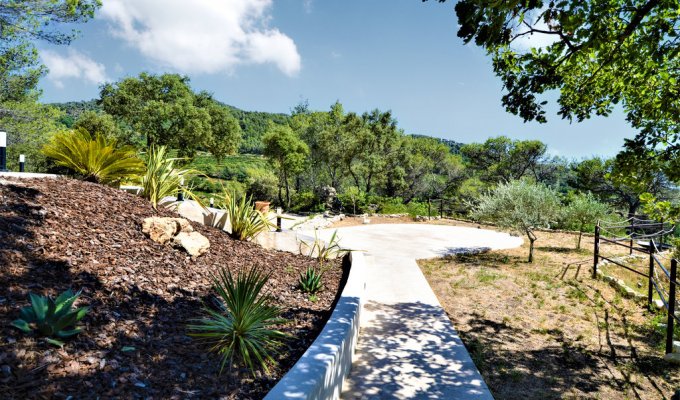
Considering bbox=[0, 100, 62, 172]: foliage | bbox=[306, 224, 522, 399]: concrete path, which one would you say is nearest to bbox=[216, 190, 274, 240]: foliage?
bbox=[306, 224, 522, 399]: concrete path

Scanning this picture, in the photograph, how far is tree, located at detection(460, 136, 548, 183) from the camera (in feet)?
99.8

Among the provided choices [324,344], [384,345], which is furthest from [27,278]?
[384,345]

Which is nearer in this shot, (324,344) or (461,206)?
(324,344)

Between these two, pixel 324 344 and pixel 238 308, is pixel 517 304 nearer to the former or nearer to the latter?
pixel 324 344

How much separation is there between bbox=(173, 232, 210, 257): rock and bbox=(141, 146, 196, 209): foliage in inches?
40.7

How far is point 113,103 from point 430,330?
88.7 feet

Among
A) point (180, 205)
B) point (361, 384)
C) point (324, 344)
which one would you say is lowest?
point (361, 384)

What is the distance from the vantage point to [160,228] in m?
4.34

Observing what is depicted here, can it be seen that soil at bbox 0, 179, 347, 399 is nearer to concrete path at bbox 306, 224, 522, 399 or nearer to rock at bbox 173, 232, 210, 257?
rock at bbox 173, 232, 210, 257

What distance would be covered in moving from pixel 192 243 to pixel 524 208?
26.3ft

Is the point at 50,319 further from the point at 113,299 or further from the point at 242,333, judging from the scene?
the point at 242,333

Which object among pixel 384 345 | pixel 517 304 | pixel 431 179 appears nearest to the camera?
pixel 384 345

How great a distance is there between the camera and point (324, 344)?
275 centimetres

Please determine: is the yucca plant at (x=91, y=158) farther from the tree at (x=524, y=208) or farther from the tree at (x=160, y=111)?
the tree at (x=160, y=111)
